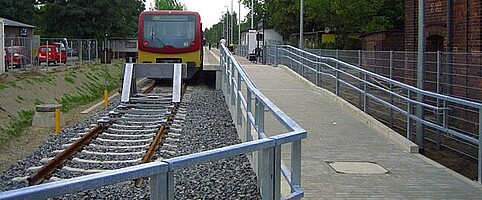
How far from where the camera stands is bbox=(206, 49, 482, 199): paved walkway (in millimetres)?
8398

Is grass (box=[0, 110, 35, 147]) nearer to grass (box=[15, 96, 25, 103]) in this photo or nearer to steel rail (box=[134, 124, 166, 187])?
grass (box=[15, 96, 25, 103])

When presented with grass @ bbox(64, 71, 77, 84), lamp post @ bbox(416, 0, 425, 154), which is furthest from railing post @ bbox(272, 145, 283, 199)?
grass @ bbox(64, 71, 77, 84)

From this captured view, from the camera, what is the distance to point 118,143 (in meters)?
14.6

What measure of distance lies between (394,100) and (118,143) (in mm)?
5776

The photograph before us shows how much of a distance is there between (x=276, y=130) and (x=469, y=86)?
4.51 metres

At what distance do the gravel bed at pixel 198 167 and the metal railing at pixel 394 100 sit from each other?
2.96m

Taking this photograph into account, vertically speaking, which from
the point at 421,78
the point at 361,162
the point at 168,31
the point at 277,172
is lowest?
the point at 361,162

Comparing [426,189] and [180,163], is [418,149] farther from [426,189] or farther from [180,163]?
[180,163]

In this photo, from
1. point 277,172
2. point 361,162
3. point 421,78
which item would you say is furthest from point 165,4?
point 277,172

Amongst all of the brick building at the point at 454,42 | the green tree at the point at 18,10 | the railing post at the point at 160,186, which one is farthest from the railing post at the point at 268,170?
the green tree at the point at 18,10

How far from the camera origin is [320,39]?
5666 cm

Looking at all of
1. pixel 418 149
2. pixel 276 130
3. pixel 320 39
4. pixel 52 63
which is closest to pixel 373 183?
pixel 418 149

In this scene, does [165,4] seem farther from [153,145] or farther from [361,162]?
[361,162]

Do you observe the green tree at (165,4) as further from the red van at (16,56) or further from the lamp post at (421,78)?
the lamp post at (421,78)
